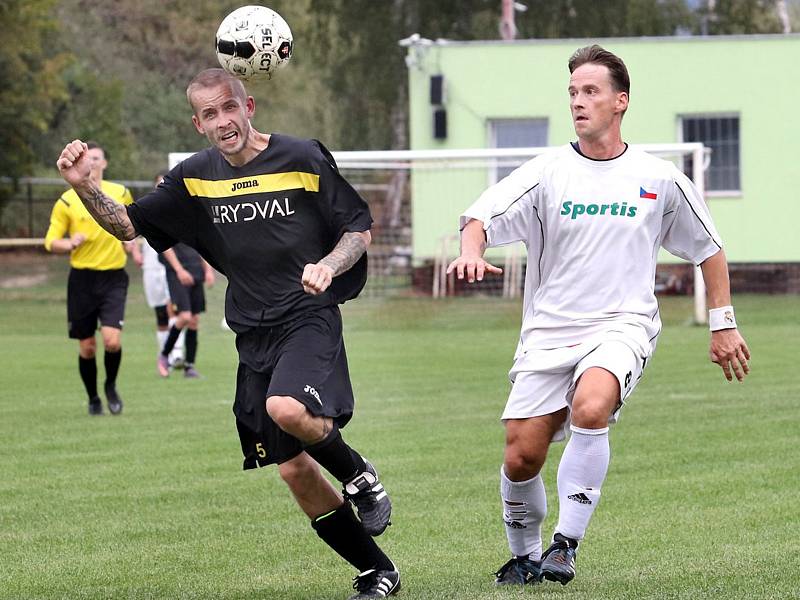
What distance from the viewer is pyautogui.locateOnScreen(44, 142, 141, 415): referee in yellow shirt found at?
1299cm

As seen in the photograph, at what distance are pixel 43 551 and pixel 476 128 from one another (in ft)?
73.1

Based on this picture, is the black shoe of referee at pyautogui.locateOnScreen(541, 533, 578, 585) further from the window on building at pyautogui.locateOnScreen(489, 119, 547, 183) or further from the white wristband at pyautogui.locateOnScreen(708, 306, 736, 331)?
the window on building at pyautogui.locateOnScreen(489, 119, 547, 183)

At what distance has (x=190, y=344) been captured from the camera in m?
16.4

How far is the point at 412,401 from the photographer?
13.7 m

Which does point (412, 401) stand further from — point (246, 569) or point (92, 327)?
point (246, 569)

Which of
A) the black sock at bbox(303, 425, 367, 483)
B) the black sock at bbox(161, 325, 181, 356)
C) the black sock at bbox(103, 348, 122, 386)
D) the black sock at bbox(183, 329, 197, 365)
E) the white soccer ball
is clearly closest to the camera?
the black sock at bbox(303, 425, 367, 483)

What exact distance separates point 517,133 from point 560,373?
76.8 feet

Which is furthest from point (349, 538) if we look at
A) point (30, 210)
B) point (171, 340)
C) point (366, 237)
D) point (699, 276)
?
point (30, 210)

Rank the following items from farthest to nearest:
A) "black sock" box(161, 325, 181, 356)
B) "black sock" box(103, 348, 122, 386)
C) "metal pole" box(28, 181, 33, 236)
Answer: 1. "metal pole" box(28, 181, 33, 236)
2. "black sock" box(161, 325, 181, 356)
3. "black sock" box(103, 348, 122, 386)

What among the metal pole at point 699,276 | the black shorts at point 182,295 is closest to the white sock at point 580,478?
the black shorts at point 182,295

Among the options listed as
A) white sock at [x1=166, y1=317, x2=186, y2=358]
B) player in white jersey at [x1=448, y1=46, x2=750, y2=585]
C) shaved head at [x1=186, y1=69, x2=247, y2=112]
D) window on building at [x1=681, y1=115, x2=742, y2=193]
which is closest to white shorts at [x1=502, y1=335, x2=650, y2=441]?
→ player in white jersey at [x1=448, y1=46, x2=750, y2=585]

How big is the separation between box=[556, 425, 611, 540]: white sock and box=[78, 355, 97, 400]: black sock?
795 cm

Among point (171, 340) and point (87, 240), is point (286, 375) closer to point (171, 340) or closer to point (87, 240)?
point (87, 240)

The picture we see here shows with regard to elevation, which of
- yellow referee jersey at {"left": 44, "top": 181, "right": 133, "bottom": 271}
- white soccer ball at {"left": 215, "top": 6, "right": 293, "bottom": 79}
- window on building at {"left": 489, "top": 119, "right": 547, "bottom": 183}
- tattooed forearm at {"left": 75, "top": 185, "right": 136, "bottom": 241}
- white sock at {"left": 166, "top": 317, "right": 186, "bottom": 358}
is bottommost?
white sock at {"left": 166, "top": 317, "right": 186, "bottom": 358}
